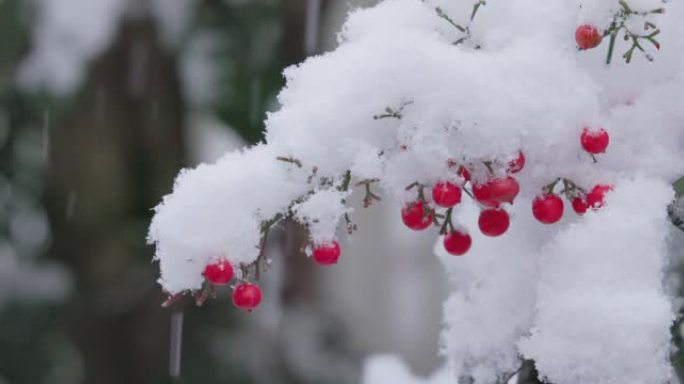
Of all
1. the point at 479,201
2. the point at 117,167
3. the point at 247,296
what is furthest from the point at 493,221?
the point at 117,167

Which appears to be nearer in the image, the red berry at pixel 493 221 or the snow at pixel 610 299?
the snow at pixel 610 299

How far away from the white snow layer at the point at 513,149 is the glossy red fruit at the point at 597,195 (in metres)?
0.01

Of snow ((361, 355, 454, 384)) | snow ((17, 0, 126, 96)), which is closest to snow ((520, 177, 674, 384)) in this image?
snow ((361, 355, 454, 384))

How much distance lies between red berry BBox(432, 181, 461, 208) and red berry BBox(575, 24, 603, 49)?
0.74 feet

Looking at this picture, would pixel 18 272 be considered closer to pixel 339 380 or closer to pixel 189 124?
pixel 189 124

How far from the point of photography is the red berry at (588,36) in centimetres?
107

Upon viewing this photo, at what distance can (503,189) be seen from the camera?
1.04 m

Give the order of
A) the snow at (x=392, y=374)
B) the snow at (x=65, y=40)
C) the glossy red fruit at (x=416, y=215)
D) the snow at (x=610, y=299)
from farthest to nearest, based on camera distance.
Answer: the snow at (x=65, y=40), the snow at (x=392, y=374), the glossy red fruit at (x=416, y=215), the snow at (x=610, y=299)

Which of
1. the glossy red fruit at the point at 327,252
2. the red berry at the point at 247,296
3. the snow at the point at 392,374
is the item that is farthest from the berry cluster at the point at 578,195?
the snow at the point at 392,374

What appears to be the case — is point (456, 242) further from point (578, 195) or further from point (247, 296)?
point (247, 296)

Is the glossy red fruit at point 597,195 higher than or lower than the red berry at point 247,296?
higher

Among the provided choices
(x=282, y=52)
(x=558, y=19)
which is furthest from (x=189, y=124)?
(x=558, y=19)

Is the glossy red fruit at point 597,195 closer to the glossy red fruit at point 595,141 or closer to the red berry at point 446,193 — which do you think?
the glossy red fruit at point 595,141

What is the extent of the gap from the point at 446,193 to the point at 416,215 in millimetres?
80
